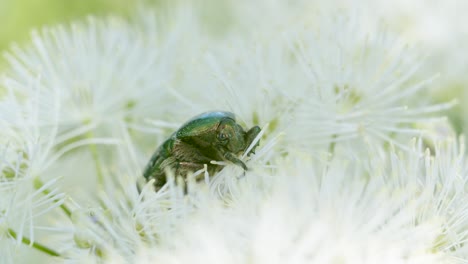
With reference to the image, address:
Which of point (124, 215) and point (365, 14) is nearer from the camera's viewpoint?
point (124, 215)

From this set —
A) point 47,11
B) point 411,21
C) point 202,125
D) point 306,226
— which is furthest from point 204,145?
point 47,11

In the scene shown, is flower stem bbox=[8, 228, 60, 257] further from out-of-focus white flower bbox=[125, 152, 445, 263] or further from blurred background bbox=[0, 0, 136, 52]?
blurred background bbox=[0, 0, 136, 52]

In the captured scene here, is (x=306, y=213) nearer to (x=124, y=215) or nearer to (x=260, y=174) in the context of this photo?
(x=260, y=174)

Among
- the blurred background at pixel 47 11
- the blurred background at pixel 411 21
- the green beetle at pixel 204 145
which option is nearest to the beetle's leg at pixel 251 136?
the green beetle at pixel 204 145

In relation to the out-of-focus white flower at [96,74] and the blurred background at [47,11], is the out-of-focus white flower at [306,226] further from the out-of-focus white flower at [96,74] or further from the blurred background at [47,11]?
the blurred background at [47,11]

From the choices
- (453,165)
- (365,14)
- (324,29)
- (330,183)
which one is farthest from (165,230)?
(365,14)

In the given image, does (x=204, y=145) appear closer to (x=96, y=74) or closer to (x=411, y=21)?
(x=96, y=74)

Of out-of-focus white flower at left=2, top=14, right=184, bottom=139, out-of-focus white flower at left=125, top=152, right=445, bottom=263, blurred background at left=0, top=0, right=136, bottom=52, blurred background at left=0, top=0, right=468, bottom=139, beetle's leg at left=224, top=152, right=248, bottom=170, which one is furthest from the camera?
blurred background at left=0, top=0, right=136, bottom=52

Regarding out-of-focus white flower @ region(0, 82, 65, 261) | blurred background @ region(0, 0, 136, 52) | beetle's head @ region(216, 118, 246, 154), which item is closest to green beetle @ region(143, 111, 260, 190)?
beetle's head @ region(216, 118, 246, 154)
